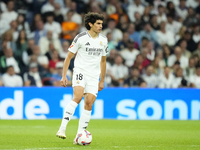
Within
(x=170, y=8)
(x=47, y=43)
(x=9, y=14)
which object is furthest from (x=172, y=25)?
(x=9, y=14)

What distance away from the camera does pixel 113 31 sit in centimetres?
1504

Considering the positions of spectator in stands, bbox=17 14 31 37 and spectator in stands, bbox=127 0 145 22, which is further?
spectator in stands, bbox=127 0 145 22

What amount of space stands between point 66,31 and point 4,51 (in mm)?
2606

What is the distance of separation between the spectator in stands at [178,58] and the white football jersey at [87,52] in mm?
8531

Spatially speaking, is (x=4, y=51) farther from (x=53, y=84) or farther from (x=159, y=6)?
(x=159, y=6)

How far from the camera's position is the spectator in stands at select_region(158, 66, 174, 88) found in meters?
13.6

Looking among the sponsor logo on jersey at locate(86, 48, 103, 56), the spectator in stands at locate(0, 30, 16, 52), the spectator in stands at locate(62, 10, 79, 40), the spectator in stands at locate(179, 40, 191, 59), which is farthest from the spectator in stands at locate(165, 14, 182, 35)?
the sponsor logo on jersey at locate(86, 48, 103, 56)

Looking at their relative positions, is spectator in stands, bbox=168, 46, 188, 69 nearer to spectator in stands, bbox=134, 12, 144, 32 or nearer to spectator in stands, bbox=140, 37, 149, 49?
spectator in stands, bbox=140, 37, 149, 49

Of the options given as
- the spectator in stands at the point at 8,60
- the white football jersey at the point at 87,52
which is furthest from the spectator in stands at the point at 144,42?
the white football jersey at the point at 87,52

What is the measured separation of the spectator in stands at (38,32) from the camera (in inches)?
551

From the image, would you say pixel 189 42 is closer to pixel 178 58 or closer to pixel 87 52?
→ pixel 178 58

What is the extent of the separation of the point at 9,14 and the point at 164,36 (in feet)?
20.4

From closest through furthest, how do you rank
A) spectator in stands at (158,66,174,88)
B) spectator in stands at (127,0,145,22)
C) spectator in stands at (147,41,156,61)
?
spectator in stands at (158,66,174,88)
spectator in stands at (147,41,156,61)
spectator in stands at (127,0,145,22)

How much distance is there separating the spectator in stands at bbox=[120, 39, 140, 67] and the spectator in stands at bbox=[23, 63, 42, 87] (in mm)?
3345
